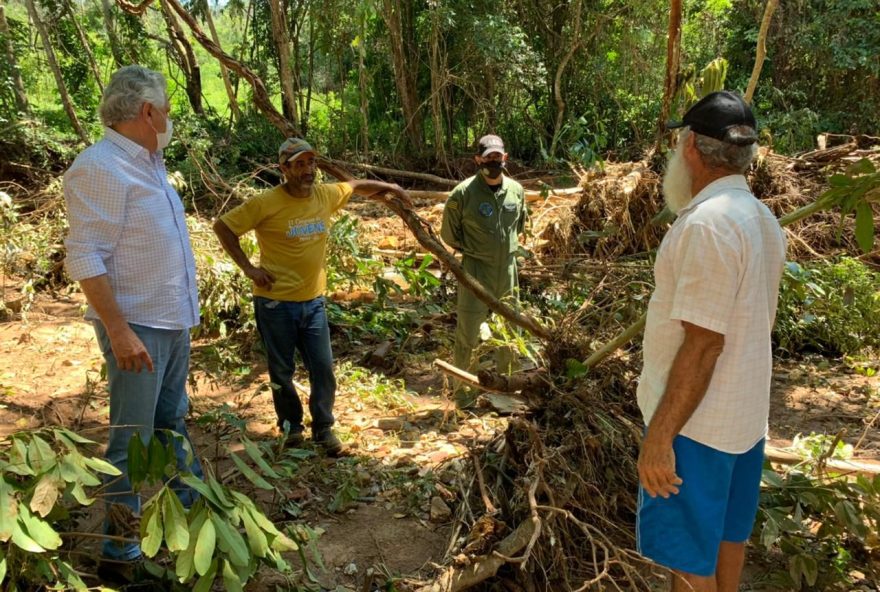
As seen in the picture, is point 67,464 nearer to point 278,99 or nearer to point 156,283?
point 156,283

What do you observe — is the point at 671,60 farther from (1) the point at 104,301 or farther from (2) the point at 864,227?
(1) the point at 104,301

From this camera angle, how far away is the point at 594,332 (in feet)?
11.8

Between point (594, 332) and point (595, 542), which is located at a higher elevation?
point (594, 332)

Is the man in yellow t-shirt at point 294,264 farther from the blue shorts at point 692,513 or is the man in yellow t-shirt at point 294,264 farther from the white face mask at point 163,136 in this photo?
the blue shorts at point 692,513

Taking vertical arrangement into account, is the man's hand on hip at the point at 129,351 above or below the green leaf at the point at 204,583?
above

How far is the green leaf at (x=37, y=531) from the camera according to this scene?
78.0 inches

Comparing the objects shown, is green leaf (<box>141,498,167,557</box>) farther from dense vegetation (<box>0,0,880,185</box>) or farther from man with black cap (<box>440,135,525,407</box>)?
dense vegetation (<box>0,0,880,185</box>)

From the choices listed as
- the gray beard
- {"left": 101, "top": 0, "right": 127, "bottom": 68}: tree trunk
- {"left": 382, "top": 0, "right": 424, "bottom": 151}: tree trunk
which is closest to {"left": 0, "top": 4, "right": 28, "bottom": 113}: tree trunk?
{"left": 101, "top": 0, "right": 127, "bottom": 68}: tree trunk

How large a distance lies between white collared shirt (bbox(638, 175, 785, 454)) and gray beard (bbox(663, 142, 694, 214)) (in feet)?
0.35

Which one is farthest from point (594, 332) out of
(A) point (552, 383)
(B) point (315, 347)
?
(B) point (315, 347)

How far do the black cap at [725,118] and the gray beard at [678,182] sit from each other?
109mm

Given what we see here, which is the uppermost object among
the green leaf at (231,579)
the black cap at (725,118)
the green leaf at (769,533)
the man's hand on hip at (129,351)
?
the black cap at (725,118)

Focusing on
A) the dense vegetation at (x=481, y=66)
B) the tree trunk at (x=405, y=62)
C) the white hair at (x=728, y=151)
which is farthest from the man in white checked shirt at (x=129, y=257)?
the tree trunk at (x=405, y=62)

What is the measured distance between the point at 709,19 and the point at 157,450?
48.1ft
